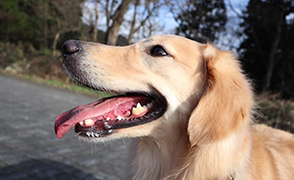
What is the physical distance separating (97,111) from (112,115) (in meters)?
0.14

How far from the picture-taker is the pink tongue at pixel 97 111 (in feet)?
7.05

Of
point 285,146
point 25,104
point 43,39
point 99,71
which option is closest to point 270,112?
point 285,146

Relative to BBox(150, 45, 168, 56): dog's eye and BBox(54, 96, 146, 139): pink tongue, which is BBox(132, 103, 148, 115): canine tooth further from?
BBox(150, 45, 168, 56): dog's eye

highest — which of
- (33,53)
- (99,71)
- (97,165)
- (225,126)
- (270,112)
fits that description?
(99,71)

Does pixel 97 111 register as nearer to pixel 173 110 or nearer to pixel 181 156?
pixel 173 110

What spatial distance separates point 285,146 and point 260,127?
1.84ft

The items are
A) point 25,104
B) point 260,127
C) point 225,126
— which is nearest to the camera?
point 225,126

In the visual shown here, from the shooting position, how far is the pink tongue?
2148 millimetres

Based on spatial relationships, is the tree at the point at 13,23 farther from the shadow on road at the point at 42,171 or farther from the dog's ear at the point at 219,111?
the dog's ear at the point at 219,111

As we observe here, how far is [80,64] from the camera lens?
2.13 meters

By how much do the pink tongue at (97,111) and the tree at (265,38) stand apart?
14632 millimetres

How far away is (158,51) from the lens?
2.27 metres

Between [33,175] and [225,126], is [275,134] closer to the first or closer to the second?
[225,126]

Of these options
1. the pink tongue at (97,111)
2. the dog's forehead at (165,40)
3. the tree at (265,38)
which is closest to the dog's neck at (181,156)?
the pink tongue at (97,111)
